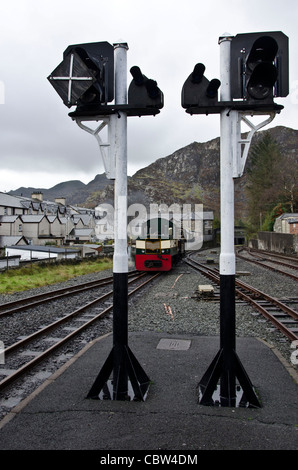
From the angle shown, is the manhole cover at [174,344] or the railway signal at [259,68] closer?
the railway signal at [259,68]

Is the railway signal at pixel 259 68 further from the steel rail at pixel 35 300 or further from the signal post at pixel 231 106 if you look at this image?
the steel rail at pixel 35 300

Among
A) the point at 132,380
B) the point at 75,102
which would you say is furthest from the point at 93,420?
the point at 75,102

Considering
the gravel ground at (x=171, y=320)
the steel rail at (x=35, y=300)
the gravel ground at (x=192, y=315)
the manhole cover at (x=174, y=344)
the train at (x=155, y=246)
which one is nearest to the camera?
the manhole cover at (x=174, y=344)

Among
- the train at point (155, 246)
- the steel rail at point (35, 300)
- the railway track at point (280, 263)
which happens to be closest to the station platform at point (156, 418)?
the steel rail at point (35, 300)

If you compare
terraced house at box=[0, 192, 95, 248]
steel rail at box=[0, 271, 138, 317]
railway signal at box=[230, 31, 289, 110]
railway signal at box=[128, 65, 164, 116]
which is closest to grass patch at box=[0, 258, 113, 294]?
steel rail at box=[0, 271, 138, 317]

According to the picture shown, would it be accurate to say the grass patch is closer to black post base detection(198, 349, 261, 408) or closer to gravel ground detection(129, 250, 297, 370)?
gravel ground detection(129, 250, 297, 370)

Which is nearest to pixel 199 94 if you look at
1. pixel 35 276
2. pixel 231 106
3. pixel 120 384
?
pixel 231 106

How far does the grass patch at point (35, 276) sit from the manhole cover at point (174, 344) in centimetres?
953

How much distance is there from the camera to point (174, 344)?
6074mm

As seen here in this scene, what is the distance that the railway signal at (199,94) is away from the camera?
3957 millimetres

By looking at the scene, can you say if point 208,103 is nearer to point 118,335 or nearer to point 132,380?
point 118,335

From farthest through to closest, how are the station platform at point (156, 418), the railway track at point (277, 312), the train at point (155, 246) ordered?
the train at point (155, 246) < the railway track at point (277, 312) < the station platform at point (156, 418)
